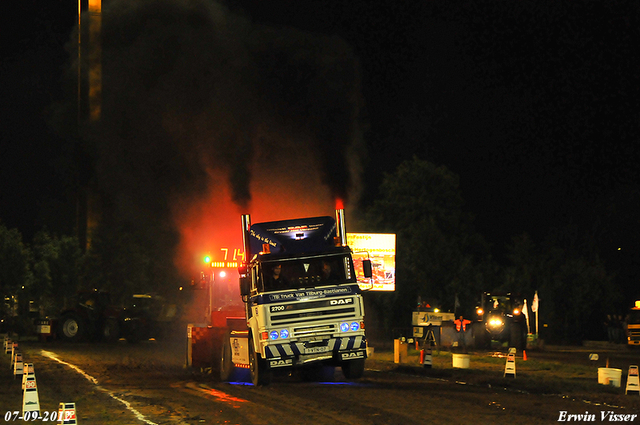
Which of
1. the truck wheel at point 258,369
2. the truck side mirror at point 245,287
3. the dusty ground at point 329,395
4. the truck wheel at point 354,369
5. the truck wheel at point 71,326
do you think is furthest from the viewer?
the truck wheel at point 71,326

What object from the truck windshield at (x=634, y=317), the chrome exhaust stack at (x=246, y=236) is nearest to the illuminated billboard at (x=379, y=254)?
the truck windshield at (x=634, y=317)

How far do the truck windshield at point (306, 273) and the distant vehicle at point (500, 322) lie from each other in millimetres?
16736

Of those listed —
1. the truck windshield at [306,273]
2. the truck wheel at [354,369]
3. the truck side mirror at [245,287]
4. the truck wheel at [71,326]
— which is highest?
the truck windshield at [306,273]

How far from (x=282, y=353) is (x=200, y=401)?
7.13 ft

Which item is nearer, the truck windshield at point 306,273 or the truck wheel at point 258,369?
the truck windshield at point 306,273

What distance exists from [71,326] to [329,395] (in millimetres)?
23152

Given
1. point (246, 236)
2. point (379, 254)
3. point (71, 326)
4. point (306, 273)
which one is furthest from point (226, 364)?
point (71, 326)

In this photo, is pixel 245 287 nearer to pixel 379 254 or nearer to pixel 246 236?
pixel 246 236

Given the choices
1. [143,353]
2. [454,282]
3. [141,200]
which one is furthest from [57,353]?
[454,282]

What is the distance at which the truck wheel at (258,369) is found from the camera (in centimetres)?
1659

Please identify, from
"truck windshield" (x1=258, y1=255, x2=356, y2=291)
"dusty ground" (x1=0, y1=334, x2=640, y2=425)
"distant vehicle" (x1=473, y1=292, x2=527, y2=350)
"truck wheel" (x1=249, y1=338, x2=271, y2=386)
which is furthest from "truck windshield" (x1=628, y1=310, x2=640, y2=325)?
"truck wheel" (x1=249, y1=338, x2=271, y2=386)

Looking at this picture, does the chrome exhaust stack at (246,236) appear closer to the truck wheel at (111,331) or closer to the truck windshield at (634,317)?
the truck wheel at (111,331)

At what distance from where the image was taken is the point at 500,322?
3406cm

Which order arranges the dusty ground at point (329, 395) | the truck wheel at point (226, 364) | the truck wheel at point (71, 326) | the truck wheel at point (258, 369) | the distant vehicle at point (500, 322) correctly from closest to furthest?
the dusty ground at point (329, 395), the truck wheel at point (258, 369), the truck wheel at point (226, 364), the distant vehicle at point (500, 322), the truck wheel at point (71, 326)
